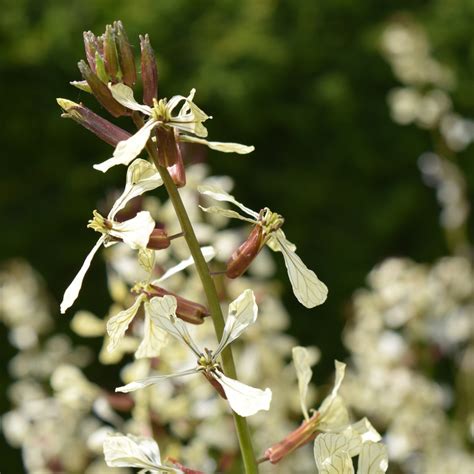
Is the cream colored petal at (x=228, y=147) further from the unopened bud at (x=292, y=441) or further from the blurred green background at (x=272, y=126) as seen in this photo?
the blurred green background at (x=272, y=126)

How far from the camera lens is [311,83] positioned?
455 centimetres

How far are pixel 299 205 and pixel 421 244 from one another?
2.33ft

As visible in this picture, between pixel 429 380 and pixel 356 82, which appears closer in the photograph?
pixel 429 380

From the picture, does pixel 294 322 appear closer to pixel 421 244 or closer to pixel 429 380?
pixel 421 244

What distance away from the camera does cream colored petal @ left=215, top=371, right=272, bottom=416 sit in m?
0.82

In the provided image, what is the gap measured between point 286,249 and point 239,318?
10 cm

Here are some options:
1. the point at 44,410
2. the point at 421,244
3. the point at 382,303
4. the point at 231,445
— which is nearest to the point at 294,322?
the point at 421,244

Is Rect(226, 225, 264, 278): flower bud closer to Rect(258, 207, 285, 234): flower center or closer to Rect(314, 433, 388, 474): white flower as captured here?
Rect(258, 207, 285, 234): flower center

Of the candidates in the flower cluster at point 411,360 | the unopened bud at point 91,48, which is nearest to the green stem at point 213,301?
the unopened bud at point 91,48

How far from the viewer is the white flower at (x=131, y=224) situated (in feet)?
2.86

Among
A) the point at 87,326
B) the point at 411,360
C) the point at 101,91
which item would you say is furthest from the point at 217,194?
the point at 411,360

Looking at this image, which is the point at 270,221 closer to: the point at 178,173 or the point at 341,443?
the point at 178,173

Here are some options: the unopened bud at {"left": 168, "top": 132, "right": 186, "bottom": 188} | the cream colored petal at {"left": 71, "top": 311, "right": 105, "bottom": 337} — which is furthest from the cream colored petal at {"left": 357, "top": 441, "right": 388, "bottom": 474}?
the cream colored petal at {"left": 71, "top": 311, "right": 105, "bottom": 337}

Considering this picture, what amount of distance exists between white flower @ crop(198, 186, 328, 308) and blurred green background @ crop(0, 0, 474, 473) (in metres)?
2.77
